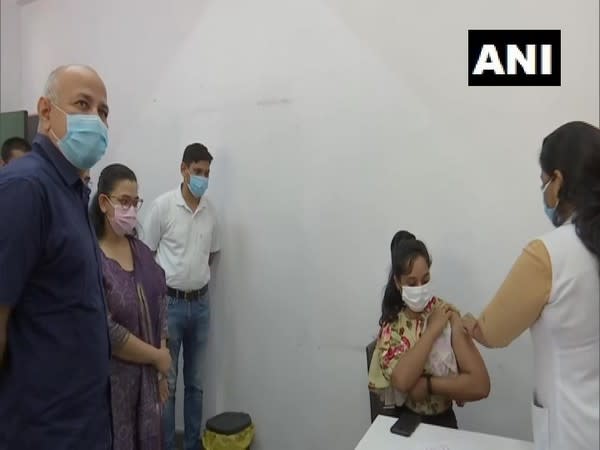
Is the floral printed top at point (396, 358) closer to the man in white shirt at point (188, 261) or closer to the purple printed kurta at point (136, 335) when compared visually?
the purple printed kurta at point (136, 335)

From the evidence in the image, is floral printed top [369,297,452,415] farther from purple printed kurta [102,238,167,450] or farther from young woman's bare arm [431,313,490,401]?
purple printed kurta [102,238,167,450]

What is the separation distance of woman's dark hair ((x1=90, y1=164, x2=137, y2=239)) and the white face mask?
1.13 metres

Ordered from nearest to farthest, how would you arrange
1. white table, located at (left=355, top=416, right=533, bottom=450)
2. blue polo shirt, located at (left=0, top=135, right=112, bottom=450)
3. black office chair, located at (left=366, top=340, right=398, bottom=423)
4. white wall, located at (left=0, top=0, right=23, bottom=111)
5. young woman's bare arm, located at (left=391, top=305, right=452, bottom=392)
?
blue polo shirt, located at (left=0, top=135, right=112, bottom=450)
white table, located at (left=355, top=416, right=533, bottom=450)
young woman's bare arm, located at (left=391, top=305, right=452, bottom=392)
black office chair, located at (left=366, top=340, right=398, bottom=423)
white wall, located at (left=0, top=0, right=23, bottom=111)

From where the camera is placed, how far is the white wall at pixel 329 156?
2.30 metres

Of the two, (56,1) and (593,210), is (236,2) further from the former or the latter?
(593,210)

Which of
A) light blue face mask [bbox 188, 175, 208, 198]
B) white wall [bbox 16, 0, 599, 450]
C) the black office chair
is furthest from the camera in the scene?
light blue face mask [bbox 188, 175, 208, 198]

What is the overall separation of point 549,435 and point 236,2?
249 cm

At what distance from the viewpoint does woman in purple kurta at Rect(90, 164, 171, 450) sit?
1.66 m

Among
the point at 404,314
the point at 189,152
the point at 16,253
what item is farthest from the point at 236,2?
the point at 16,253

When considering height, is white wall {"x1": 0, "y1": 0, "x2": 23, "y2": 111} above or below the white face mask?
above

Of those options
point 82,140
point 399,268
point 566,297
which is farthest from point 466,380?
point 82,140

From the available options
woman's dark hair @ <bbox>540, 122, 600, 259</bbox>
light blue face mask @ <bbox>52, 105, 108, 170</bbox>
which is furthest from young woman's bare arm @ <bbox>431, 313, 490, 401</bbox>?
light blue face mask @ <bbox>52, 105, 108, 170</bbox>

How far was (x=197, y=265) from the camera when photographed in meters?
2.75

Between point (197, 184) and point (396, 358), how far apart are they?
1427 millimetres
